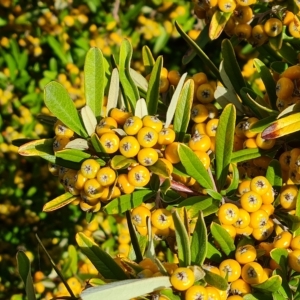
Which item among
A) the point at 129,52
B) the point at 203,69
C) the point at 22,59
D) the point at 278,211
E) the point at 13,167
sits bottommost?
the point at 13,167

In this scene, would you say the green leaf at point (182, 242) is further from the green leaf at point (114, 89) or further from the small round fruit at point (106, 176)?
the green leaf at point (114, 89)

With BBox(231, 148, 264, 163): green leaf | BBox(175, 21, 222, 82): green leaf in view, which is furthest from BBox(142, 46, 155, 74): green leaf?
BBox(231, 148, 264, 163): green leaf

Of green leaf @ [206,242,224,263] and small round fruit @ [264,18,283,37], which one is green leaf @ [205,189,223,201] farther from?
small round fruit @ [264,18,283,37]

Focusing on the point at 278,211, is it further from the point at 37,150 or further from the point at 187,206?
the point at 37,150

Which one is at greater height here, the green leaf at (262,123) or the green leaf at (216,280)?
the green leaf at (262,123)

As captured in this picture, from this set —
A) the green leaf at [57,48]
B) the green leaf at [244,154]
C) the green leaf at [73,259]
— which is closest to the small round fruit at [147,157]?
the green leaf at [244,154]

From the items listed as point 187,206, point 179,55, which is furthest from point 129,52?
point 179,55

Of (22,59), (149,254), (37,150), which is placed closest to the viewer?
(149,254)
